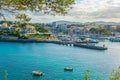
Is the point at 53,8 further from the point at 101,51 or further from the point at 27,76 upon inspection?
the point at 101,51

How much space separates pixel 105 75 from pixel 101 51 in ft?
73.9

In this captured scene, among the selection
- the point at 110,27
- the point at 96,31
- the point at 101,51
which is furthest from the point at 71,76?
the point at 110,27

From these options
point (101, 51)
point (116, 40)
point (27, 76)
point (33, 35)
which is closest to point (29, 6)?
point (27, 76)

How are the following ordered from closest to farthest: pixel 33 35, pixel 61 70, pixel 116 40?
1. pixel 61 70
2. pixel 33 35
3. pixel 116 40

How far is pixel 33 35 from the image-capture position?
66.4m

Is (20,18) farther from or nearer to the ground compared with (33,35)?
farther from the ground

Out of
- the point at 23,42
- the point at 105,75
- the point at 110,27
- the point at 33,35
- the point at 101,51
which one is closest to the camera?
the point at 105,75

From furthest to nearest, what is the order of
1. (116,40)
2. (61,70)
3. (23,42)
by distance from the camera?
(116,40) < (23,42) < (61,70)

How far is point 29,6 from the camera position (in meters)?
4.83

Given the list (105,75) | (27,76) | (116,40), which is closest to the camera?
(27,76)

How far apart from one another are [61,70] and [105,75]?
4164 millimetres

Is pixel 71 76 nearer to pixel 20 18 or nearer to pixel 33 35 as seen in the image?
pixel 20 18

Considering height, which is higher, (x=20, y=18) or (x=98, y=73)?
(x=20, y=18)

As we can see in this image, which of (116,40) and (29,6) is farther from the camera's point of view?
(116,40)
